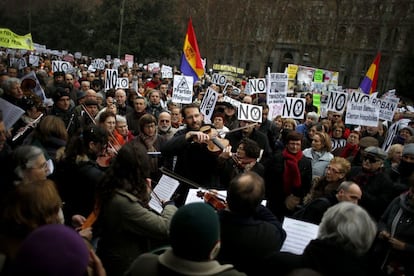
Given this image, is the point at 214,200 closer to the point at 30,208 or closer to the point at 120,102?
the point at 30,208

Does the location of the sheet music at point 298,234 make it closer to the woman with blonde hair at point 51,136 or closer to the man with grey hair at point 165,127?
the woman with blonde hair at point 51,136

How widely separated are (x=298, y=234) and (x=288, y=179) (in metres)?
1.76

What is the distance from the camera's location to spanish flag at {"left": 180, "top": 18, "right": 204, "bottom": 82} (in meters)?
9.99

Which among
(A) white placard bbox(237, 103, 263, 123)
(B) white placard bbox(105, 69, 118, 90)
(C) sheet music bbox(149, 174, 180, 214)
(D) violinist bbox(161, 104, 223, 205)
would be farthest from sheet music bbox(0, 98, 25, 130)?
(B) white placard bbox(105, 69, 118, 90)

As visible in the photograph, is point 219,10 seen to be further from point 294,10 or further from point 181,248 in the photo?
point 181,248

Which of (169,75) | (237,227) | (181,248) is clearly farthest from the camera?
(169,75)

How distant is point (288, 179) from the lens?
16.0 feet

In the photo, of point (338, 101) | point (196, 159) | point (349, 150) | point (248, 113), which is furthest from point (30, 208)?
point (338, 101)

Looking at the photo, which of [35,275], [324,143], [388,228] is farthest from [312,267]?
[324,143]

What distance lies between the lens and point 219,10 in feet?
135

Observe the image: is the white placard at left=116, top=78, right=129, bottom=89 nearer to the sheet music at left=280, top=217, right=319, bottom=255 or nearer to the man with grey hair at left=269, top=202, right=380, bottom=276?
the sheet music at left=280, top=217, right=319, bottom=255

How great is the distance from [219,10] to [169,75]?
25852 millimetres

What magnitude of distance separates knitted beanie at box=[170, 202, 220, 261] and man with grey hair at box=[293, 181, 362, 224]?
2021 mm

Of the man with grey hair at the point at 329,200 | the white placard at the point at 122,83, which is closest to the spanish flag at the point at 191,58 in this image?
the white placard at the point at 122,83
